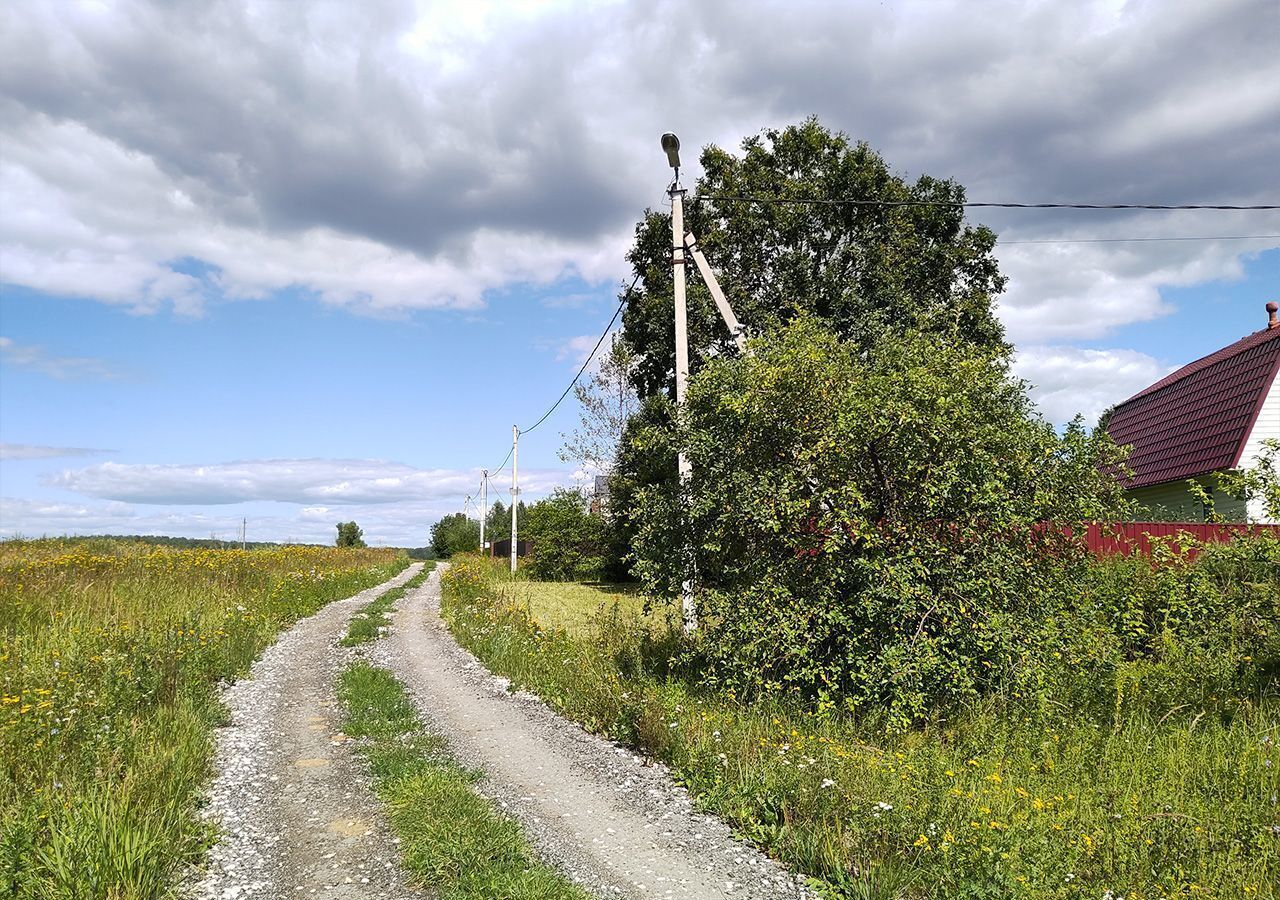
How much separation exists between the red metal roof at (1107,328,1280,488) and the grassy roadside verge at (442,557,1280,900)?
13.2m

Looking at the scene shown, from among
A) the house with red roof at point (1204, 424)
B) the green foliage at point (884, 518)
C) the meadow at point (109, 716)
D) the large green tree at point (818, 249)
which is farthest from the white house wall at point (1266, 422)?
the meadow at point (109, 716)

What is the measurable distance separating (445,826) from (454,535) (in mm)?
69916

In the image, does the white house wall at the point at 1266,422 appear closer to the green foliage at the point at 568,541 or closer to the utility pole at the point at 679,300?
the utility pole at the point at 679,300

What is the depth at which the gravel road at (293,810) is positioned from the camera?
445cm

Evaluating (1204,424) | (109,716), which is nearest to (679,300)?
(109,716)

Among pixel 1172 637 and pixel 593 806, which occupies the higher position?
pixel 1172 637

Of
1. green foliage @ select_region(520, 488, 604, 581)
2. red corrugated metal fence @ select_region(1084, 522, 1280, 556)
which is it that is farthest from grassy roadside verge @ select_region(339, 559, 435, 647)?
red corrugated metal fence @ select_region(1084, 522, 1280, 556)

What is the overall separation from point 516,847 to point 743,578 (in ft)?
13.0

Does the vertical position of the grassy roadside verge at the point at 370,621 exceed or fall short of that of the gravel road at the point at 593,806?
it exceeds it

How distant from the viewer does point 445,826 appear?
5.01 metres

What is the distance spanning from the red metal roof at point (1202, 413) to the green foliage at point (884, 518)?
12.2 meters

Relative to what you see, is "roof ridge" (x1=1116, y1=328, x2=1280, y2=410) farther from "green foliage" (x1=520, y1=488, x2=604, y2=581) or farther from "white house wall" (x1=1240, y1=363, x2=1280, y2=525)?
"green foliage" (x1=520, y1=488, x2=604, y2=581)

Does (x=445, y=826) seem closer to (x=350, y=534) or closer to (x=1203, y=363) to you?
(x=1203, y=363)

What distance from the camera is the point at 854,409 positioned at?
741cm
